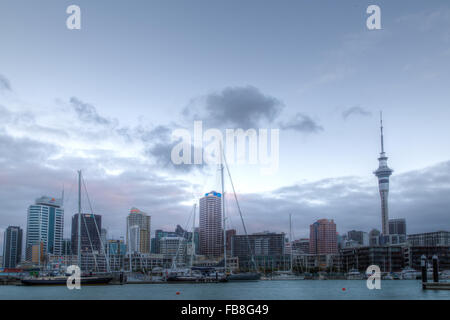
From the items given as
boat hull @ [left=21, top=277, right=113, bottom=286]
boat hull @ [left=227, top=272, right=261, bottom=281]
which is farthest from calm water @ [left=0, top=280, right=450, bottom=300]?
boat hull @ [left=227, top=272, right=261, bottom=281]

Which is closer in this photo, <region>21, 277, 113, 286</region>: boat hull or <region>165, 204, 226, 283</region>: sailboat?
<region>21, 277, 113, 286</region>: boat hull

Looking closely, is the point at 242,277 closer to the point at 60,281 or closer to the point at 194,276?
the point at 194,276

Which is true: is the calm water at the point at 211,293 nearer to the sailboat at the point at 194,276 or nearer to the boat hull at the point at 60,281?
the boat hull at the point at 60,281

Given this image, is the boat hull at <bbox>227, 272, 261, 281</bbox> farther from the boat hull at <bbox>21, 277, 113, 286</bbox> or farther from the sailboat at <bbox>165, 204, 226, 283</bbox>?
the boat hull at <bbox>21, 277, 113, 286</bbox>

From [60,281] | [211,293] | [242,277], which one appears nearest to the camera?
[211,293]

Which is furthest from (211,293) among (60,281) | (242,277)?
(242,277)

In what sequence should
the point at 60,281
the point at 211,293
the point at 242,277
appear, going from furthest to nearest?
the point at 242,277 < the point at 60,281 < the point at 211,293

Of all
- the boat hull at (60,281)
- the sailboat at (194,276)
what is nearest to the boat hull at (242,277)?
the sailboat at (194,276)

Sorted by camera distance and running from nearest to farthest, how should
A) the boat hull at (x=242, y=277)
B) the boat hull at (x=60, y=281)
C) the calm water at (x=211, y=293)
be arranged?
the calm water at (x=211, y=293)
the boat hull at (x=60, y=281)
the boat hull at (x=242, y=277)
